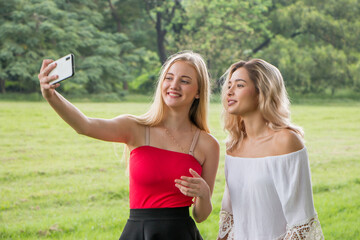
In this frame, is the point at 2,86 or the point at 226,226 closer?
the point at 226,226

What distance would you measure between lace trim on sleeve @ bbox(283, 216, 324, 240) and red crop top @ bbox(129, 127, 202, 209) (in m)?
0.31

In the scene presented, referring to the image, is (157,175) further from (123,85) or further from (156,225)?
(123,85)

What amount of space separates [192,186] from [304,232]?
0.34m

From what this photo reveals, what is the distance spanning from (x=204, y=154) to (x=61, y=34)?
19.3ft

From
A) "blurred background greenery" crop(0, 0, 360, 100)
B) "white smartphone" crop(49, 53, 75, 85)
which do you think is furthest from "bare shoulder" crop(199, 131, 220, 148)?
"blurred background greenery" crop(0, 0, 360, 100)

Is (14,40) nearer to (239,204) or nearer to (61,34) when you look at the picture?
(61,34)

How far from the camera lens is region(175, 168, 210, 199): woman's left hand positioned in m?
1.23

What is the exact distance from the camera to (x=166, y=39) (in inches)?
377

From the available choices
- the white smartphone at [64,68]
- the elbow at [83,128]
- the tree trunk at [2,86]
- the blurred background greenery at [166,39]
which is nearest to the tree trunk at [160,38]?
the blurred background greenery at [166,39]

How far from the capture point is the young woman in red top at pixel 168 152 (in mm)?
1336

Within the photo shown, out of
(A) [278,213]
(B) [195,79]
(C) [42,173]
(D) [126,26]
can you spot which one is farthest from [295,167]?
(D) [126,26]

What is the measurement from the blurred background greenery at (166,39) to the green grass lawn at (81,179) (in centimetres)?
69

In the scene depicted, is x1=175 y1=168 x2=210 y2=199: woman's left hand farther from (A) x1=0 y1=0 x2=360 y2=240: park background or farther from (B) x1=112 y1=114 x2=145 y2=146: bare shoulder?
(A) x1=0 y1=0 x2=360 y2=240: park background

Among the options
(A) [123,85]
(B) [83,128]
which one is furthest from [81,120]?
(A) [123,85]
